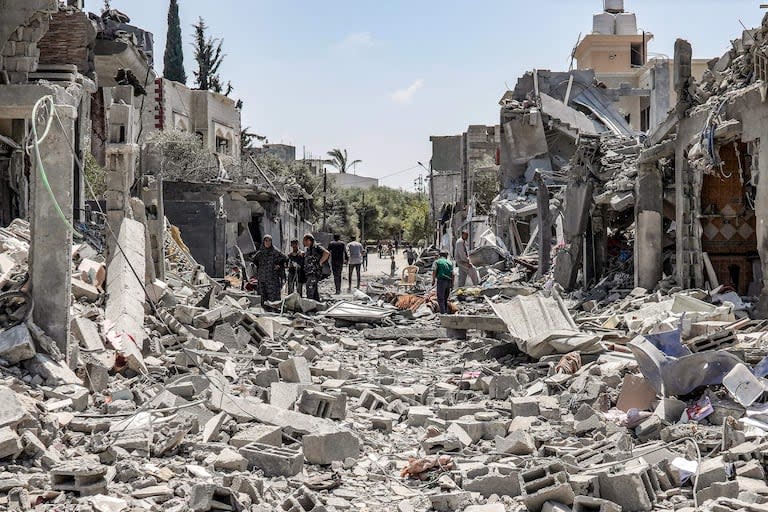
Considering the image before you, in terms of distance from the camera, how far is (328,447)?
606cm

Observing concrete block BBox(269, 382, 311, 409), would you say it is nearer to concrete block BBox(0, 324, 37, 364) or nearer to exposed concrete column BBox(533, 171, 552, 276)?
concrete block BBox(0, 324, 37, 364)

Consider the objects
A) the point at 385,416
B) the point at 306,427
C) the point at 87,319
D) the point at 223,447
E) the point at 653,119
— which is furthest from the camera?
the point at 653,119

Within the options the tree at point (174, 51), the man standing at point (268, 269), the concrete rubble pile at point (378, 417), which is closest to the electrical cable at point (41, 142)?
the concrete rubble pile at point (378, 417)

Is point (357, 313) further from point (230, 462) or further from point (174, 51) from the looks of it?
point (174, 51)

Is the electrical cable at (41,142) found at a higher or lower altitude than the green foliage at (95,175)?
lower

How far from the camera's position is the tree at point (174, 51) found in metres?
42.6

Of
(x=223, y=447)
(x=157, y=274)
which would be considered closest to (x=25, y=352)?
(x=223, y=447)

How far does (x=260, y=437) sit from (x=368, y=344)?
640 cm

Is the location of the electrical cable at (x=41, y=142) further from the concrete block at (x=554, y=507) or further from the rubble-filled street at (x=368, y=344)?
the concrete block at (x=554, y=507)

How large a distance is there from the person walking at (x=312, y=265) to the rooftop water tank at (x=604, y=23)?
3151 cm

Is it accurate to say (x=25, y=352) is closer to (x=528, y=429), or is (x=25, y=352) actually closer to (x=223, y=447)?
(x=223, y=447)

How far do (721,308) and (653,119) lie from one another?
16.5 meters

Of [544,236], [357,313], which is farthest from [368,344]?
[544,236]

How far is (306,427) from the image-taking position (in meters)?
6.72
